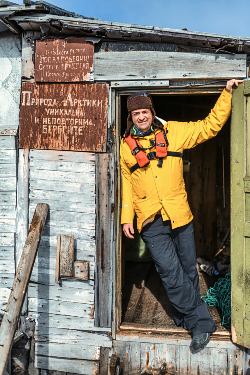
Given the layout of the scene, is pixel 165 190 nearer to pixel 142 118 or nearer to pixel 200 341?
pixel 142 118

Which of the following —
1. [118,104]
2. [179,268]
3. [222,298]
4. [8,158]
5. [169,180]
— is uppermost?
[118,104]

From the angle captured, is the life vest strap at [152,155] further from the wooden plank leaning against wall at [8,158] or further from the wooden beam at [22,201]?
the wooden plank leaning against wall at [8,158]

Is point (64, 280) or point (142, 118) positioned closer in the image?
point (142, 118)

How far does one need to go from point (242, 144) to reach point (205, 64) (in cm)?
91

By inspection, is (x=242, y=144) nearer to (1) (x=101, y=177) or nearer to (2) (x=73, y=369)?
(1) (x=101, y=177)

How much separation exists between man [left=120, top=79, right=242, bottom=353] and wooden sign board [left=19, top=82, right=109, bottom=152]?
34 centimetres

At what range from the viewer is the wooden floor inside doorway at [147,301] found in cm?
326

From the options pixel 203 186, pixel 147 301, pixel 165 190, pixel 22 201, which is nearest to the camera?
pixel 165 190

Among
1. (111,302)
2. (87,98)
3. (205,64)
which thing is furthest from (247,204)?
(87,98)

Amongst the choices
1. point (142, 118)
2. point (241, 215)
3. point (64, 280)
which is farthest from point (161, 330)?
point (142, 118)

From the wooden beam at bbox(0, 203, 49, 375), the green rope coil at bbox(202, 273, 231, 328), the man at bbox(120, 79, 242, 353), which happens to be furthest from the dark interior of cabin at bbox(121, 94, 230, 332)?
the wooden beam at bbox(0, 203, 49, 375)

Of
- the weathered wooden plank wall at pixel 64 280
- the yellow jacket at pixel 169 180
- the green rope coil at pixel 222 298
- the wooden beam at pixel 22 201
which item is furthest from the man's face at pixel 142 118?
the green rope coil at pixel 222 298

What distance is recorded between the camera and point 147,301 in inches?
156

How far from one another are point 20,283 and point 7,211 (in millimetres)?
888
